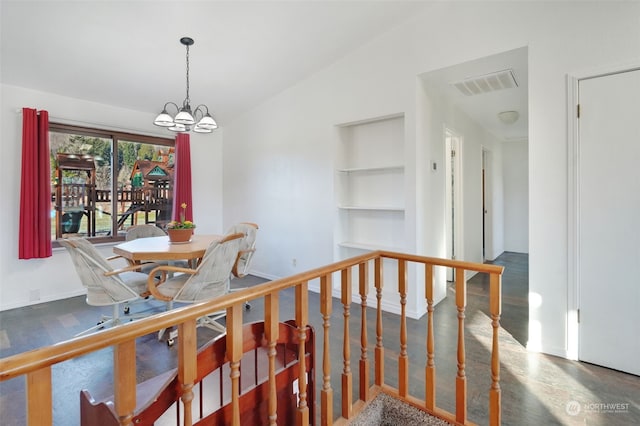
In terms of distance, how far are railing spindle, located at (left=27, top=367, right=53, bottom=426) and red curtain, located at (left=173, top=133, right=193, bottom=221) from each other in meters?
4.24

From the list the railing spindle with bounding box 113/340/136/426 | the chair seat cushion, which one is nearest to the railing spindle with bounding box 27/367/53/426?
the railing spindle with bounding box 113/340/136/426

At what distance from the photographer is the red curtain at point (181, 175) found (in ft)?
15.3

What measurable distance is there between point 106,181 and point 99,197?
0.23m

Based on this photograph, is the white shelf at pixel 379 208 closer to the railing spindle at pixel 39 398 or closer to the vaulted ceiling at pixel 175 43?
the vaulted ceiling at pixel 175 43

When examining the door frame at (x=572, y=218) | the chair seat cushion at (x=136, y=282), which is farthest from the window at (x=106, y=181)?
the door frame at (x=572, y=218)

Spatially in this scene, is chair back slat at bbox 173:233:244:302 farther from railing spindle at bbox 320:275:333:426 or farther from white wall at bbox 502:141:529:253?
white wall at bbox 502:141:529:253

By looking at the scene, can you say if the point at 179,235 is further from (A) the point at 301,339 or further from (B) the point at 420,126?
(B) the point at 420,126

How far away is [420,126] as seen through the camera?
3062 mm

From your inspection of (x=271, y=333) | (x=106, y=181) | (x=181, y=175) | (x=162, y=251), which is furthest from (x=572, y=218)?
(x=106, y=181)

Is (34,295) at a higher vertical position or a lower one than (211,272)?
lower

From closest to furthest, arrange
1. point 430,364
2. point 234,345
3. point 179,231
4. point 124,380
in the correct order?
point 124,380 < point 234,345 < point 430,364 < point 179,231

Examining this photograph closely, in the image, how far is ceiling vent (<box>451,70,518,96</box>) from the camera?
2.98 m

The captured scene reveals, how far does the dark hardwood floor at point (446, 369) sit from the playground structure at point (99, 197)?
3.64 ft

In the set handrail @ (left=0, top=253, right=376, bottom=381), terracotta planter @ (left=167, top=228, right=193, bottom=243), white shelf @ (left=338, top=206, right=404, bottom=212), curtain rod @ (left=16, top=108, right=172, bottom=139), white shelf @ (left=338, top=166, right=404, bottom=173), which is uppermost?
curtain rod @ (left=16, top=108, right=172, bottom=139)
